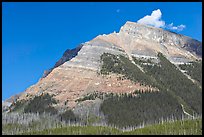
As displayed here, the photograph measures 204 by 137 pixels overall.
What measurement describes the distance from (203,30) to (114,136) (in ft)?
327

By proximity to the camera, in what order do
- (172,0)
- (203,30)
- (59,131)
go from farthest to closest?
(59,131), (172,0), (203,30)

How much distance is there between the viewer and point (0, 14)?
24.8 meters

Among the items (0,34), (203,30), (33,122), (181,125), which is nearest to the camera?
(203,30)

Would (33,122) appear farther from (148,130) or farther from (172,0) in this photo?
(172,0)

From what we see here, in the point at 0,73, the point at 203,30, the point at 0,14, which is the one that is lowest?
the point at 0,73

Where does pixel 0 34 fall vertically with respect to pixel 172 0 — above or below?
below

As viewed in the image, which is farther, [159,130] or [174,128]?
[174,128]

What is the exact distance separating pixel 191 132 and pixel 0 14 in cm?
9677

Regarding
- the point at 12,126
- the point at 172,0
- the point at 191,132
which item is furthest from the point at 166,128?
the point at 172,0

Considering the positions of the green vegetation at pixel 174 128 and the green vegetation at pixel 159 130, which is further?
the green vegetation at pixel 174 128

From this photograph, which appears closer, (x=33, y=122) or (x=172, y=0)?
(x=172, y=0)

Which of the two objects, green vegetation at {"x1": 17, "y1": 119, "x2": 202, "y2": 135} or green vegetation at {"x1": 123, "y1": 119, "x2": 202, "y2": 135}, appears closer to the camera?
green vegetation at {"x1": 17, "y1": 119, "x2": 202, "y2": 135}

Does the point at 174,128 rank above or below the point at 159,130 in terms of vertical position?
above

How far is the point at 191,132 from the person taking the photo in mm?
112688
